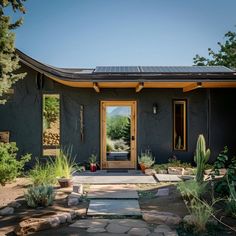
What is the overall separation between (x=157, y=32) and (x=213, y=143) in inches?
204

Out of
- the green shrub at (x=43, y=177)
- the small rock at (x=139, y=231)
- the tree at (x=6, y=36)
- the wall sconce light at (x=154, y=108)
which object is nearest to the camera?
the small rock at (x=139, y=231)

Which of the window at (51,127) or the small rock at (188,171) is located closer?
the small rock at (188,171)

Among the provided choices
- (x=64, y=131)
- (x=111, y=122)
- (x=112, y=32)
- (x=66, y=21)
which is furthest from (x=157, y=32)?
(x=64, y=131)

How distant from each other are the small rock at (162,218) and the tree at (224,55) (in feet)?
66.6

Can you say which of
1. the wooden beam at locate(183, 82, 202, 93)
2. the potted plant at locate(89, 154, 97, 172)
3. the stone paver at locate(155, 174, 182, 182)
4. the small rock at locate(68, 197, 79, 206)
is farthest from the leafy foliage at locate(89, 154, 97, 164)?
the small rock at locate(68, 197, 79, 206)

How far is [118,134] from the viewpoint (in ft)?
37.0

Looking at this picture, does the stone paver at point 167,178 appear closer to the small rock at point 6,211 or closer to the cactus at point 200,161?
the cactus at point 200,161

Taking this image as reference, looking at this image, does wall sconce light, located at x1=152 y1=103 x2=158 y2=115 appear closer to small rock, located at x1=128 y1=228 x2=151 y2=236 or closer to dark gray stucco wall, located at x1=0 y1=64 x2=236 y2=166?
dark gray stucco wall, located at x1=0 y1=64 x2=236 y2=166

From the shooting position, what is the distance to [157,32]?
1302 cm

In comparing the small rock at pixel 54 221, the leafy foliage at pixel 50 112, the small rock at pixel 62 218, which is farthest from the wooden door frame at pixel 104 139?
the small rock at pixel 54 221

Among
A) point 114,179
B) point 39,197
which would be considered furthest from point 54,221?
point 114,179

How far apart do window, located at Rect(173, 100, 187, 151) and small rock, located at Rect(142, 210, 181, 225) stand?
615 cm

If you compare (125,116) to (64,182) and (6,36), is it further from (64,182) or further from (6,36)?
(6,36)

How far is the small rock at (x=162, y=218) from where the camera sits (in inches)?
198
